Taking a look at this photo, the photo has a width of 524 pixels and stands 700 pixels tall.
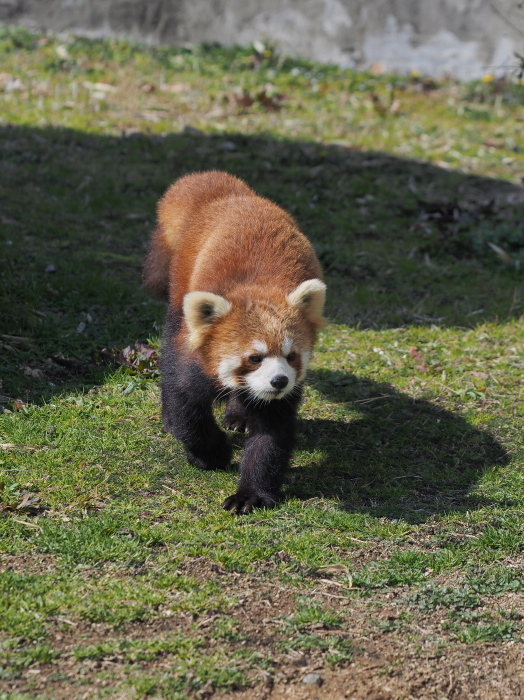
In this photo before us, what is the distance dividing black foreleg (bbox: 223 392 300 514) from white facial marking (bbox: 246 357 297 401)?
0.33 metres

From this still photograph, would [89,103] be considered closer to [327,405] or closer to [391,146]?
[391,146]

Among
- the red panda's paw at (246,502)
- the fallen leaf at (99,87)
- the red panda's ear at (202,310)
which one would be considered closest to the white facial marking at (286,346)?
the red panda's ear at (202,310)

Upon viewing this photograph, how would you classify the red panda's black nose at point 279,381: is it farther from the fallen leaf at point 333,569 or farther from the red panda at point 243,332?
the fallen leaf at point 333,569

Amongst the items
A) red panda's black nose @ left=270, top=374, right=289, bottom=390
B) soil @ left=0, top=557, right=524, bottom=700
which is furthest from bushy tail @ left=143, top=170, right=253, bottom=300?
soil @ left=0, top=557, right=524, bottom=700

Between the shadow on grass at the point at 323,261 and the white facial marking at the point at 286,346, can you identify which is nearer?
the white facial marking at the point at 286,346

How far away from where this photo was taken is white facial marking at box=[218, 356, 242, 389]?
455 centimetres

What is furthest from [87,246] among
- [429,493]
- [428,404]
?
[429,493]

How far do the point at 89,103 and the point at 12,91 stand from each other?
3.96ft

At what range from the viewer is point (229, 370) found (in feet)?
15.1

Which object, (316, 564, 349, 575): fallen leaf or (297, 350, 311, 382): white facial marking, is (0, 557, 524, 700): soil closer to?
(316, 564, 349, 575): fallen leaf

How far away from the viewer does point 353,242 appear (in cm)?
910

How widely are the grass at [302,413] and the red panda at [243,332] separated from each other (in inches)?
10.4

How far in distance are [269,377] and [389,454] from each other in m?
1.65

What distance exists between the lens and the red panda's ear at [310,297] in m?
4.61
